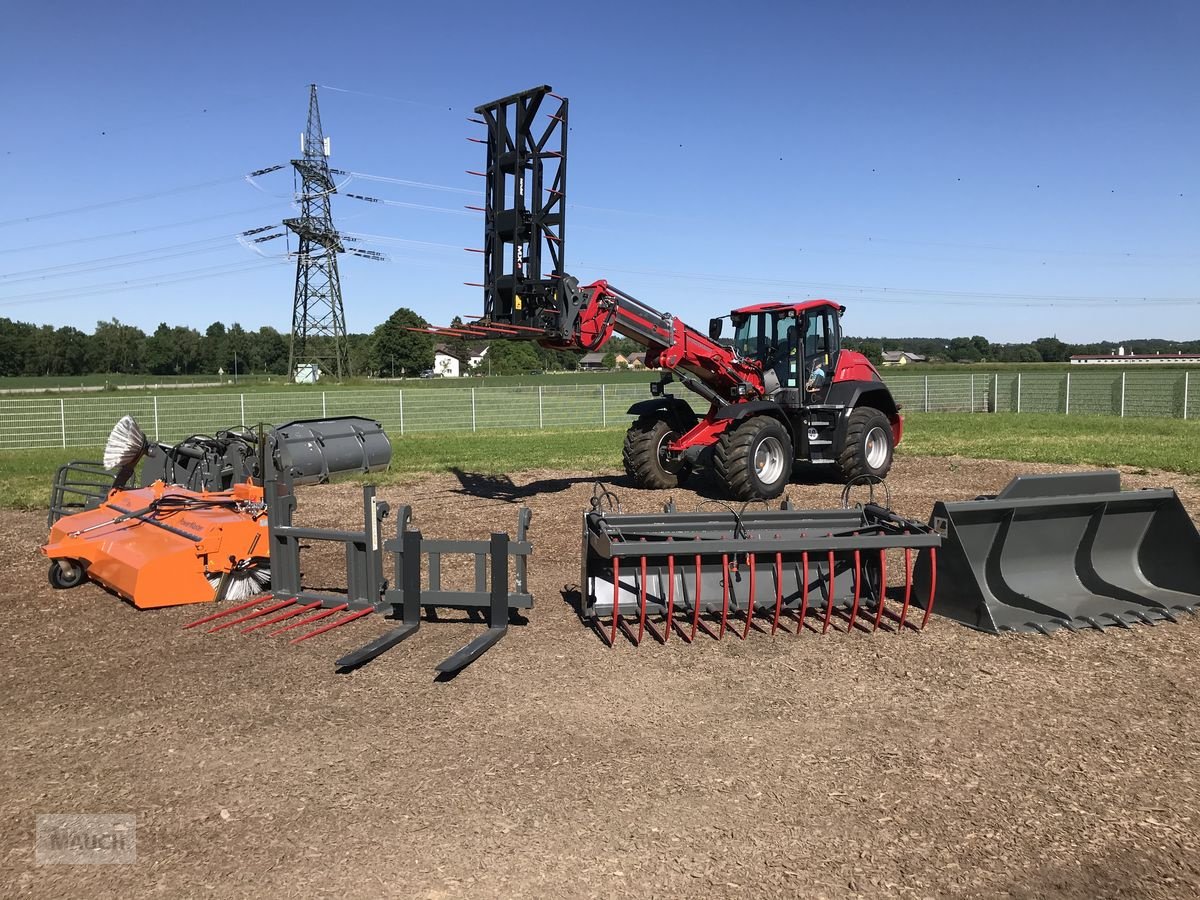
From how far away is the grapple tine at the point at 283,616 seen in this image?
5971 millimetres

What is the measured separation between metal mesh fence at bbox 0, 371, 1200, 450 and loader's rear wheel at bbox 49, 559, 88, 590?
17.8 metres

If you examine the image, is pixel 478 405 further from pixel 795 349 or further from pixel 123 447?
pixel 123 447

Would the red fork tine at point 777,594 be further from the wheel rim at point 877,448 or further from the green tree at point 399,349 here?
the green tree at point 399,349

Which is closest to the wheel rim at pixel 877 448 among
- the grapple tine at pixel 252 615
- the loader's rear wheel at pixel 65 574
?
the grapple tine at pixel 252 615

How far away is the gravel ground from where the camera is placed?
3119 mm

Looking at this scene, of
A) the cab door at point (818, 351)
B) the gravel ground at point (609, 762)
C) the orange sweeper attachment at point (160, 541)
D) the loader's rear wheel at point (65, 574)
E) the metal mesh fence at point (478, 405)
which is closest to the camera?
the gravel ground at point (609, 762)

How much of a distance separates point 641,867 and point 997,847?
4.45 ft

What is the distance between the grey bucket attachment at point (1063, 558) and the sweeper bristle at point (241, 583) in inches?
199

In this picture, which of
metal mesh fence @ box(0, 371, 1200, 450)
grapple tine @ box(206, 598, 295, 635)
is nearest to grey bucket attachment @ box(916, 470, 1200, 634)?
grapple tine @ box(206, 598, 295, 635)

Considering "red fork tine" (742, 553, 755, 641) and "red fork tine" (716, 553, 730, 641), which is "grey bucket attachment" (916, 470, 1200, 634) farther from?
"red fork tine" (716, 553, 730, 641)

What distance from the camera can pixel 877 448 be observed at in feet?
43.7

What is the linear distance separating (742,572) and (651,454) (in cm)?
571

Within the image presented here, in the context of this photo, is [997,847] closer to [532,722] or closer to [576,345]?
[532,722]

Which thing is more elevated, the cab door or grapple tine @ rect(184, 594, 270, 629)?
the cab door
